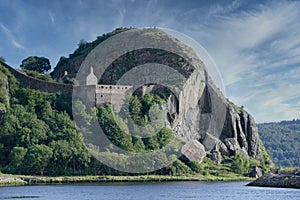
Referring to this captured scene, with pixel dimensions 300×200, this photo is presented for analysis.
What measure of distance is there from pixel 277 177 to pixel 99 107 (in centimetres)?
3531

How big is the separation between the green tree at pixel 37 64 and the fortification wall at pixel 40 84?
2357 cm

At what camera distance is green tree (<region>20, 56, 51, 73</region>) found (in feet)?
389

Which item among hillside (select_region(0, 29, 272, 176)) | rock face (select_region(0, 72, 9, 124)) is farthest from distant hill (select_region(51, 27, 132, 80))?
rock face (select_region(0, 72, 9, 124))

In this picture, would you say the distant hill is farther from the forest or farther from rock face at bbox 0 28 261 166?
the forest

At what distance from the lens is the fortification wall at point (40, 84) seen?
91.3m

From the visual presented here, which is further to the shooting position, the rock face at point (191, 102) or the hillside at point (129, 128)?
the rock face at point (191, 102)

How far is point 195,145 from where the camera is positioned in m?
91.6

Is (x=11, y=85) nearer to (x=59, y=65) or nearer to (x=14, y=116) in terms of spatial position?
(x=14, y=116)

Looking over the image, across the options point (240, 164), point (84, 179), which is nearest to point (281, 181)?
point (84, 179)

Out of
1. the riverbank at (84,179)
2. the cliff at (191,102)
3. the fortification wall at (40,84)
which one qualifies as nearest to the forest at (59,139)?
the fortification wall at (40,84)

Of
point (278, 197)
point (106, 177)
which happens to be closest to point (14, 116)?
point (106, 177)

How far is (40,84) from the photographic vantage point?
305 feet

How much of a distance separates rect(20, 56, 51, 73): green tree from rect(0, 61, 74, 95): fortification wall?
23573 millimetres

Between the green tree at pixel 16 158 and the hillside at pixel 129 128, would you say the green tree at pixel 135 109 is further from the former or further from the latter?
the green tree at pixel 16 158
